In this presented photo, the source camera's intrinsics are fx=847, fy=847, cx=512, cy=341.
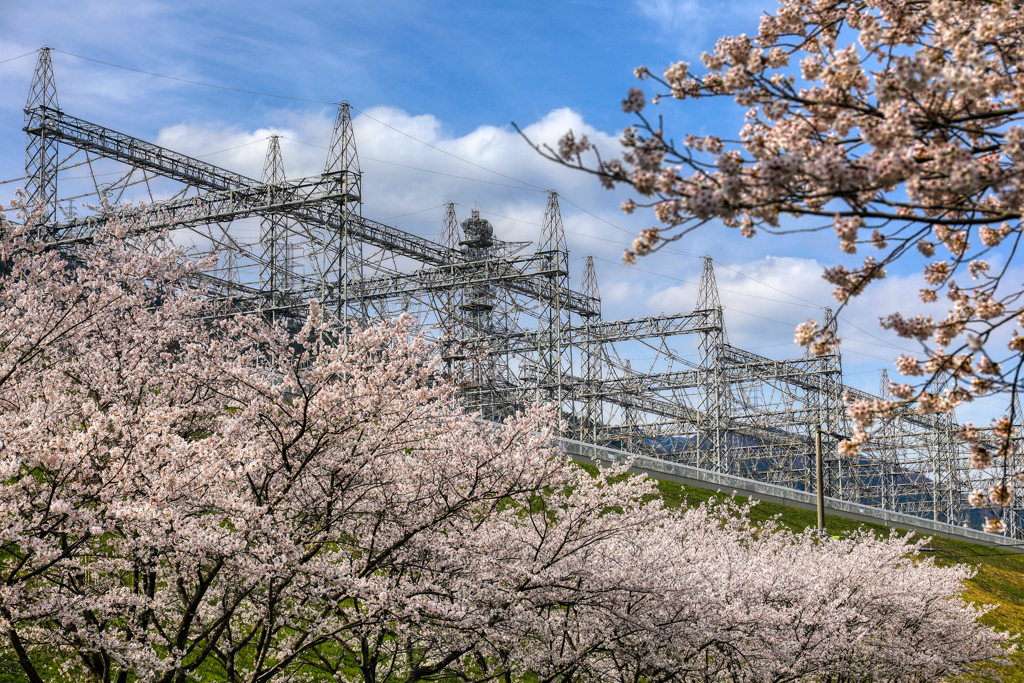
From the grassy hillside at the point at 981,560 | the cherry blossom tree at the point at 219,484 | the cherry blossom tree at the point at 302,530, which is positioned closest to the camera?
the cherry blossom tree at the point at 219,484

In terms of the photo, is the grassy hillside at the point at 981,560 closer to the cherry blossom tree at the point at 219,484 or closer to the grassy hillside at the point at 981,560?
the grassy hillside at the point at 981,560

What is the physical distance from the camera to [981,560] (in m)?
40.6

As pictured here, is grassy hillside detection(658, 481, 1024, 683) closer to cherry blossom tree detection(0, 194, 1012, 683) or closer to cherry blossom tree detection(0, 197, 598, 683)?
cherry blossom tree detection(0, 194, 1012, 683)

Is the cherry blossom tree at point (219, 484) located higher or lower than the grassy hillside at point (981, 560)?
higher

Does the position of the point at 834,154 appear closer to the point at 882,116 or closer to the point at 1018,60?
the point at 882,116

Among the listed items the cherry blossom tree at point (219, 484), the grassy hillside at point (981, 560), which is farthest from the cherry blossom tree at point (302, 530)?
the grassy hillside at point (981, 560)

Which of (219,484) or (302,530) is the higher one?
(219,484)

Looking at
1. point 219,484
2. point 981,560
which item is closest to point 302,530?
point 219,484

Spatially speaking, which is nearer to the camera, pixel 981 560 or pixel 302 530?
pixel 302 530

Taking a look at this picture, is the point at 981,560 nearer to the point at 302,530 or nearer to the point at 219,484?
the point at 302,530

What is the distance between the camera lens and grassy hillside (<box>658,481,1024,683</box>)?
30625 millimetres

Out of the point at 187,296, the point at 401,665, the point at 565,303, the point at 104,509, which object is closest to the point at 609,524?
the point at 401,665

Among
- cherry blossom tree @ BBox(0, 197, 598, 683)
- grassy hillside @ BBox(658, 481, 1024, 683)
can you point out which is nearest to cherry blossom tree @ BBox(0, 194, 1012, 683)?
cherry blossom tree @ BBox(0, 197, 598, 683)

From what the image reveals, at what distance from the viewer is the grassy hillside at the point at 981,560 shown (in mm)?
30625
